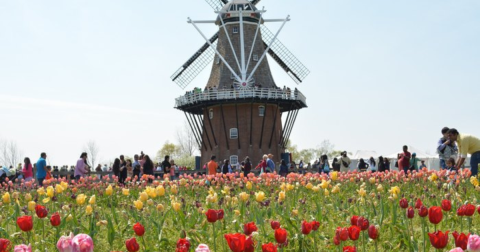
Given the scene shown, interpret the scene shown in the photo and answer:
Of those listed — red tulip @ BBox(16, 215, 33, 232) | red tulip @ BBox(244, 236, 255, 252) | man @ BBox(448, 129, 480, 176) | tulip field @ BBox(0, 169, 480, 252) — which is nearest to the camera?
red tulip @ BBox(244, 236, 255, 252)

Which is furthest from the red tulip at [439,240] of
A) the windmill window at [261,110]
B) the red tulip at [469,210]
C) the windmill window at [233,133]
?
the windmill window at [261,110]

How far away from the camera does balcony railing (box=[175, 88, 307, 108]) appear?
30672 millimetres

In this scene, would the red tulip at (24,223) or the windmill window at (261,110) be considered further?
the windmill window at (261,110)

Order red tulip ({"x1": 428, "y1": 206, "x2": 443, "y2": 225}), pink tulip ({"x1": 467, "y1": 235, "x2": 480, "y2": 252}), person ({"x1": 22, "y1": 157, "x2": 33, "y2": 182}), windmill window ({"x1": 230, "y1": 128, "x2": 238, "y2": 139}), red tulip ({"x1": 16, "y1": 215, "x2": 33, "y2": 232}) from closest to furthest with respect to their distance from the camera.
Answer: pink tulip ({"x1": 467, "y1": 235, "x2": 480, "y2": 252})
red tulip ({"x1": 428, "y1": 206, "x2": 443, "y2": 225})
red tulip ({"x1": 16, "y1": 215, "x2": 33, "y2": 232})
person ({"x1": 22, "y1": 157, "x2": 33, "y2": 182})
windmill window ({"x1": 230, "y1": 128, "x2": 238, "y2": 139})

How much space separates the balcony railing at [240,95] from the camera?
30.7 metres

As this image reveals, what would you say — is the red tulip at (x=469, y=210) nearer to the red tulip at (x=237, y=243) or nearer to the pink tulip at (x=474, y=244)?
the pink tulip at (x=474, y=244)

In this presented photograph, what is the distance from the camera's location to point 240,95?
30641 mm

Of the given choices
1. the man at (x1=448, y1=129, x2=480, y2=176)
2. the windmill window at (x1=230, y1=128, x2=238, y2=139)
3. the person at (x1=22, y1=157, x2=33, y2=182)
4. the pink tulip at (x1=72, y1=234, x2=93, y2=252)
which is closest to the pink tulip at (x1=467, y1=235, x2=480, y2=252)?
the pink tulip at (x1=72, y1=234, x2=93, y2=252)

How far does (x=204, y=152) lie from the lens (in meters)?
33.8

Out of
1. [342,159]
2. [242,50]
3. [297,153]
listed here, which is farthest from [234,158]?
[297,153]

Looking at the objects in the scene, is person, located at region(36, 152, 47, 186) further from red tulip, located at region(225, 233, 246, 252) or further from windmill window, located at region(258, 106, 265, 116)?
windmill window, located at region(258, 106, 265, 116)

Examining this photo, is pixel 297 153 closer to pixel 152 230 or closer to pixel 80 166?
pixel 80 166

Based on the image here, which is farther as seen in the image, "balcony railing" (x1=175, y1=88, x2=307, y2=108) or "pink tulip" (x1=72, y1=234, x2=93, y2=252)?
"balcony railing" (x1=175, y1=88, x2=307, y2=108)

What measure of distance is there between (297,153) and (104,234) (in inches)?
2963
